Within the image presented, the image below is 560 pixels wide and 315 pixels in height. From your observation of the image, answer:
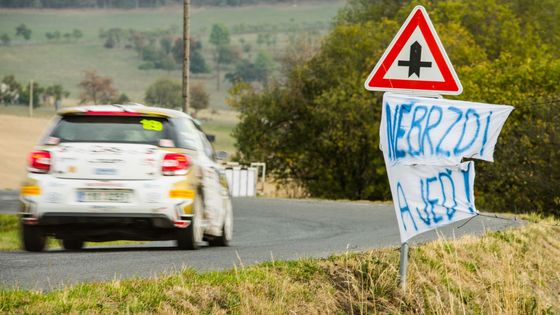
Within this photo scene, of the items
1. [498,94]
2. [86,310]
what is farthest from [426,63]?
[498,94]

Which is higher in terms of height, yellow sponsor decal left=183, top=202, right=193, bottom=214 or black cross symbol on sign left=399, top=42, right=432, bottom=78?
black cross symbol on sign left=399, top=42, right=432, bottom=78

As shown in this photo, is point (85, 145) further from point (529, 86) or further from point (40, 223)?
point (529, 86)

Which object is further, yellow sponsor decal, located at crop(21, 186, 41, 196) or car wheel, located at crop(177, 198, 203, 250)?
car wheel, located at crop(177, 198, 203, 250)

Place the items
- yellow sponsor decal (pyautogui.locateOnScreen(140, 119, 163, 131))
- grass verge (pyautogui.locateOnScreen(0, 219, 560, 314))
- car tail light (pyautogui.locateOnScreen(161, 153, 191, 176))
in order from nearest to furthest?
grass verge (pyautogui.locateOnScreen(0, 219, 560, 314)) < car tail light (pyautogui.locateOnScreen(161, 153, 191, 176)) < yellow sponsor decal (pyautogui.locateOnScreen(140, 119, 163, 131))

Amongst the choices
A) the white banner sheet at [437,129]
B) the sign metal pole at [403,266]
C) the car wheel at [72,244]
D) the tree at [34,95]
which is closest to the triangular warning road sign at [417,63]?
the white banner sheet at [437,129]

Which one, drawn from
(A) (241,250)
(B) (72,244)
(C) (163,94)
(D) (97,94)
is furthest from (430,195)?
(D) (97,94)

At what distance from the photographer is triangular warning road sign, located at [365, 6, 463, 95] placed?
10680 mm

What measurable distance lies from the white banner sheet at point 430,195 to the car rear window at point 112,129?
3.88 m

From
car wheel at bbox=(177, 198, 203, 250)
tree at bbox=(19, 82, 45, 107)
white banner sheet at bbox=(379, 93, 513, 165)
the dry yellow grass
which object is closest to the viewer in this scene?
white banner sheet at bbox=(379, 93, 513, 165)

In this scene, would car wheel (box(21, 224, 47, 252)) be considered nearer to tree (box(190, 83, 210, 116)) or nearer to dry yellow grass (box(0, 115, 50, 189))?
dry yellow grass (box(0, 115, 50, 189))

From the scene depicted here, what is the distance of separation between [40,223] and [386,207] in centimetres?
2012

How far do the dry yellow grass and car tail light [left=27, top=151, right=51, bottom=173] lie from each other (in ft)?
232

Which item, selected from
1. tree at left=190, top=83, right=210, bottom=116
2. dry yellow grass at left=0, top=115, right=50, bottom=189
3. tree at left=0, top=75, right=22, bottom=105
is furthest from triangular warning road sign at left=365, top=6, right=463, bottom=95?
tree at left=0, top=75, right=22, bottom=105

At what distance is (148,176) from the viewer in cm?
1348
